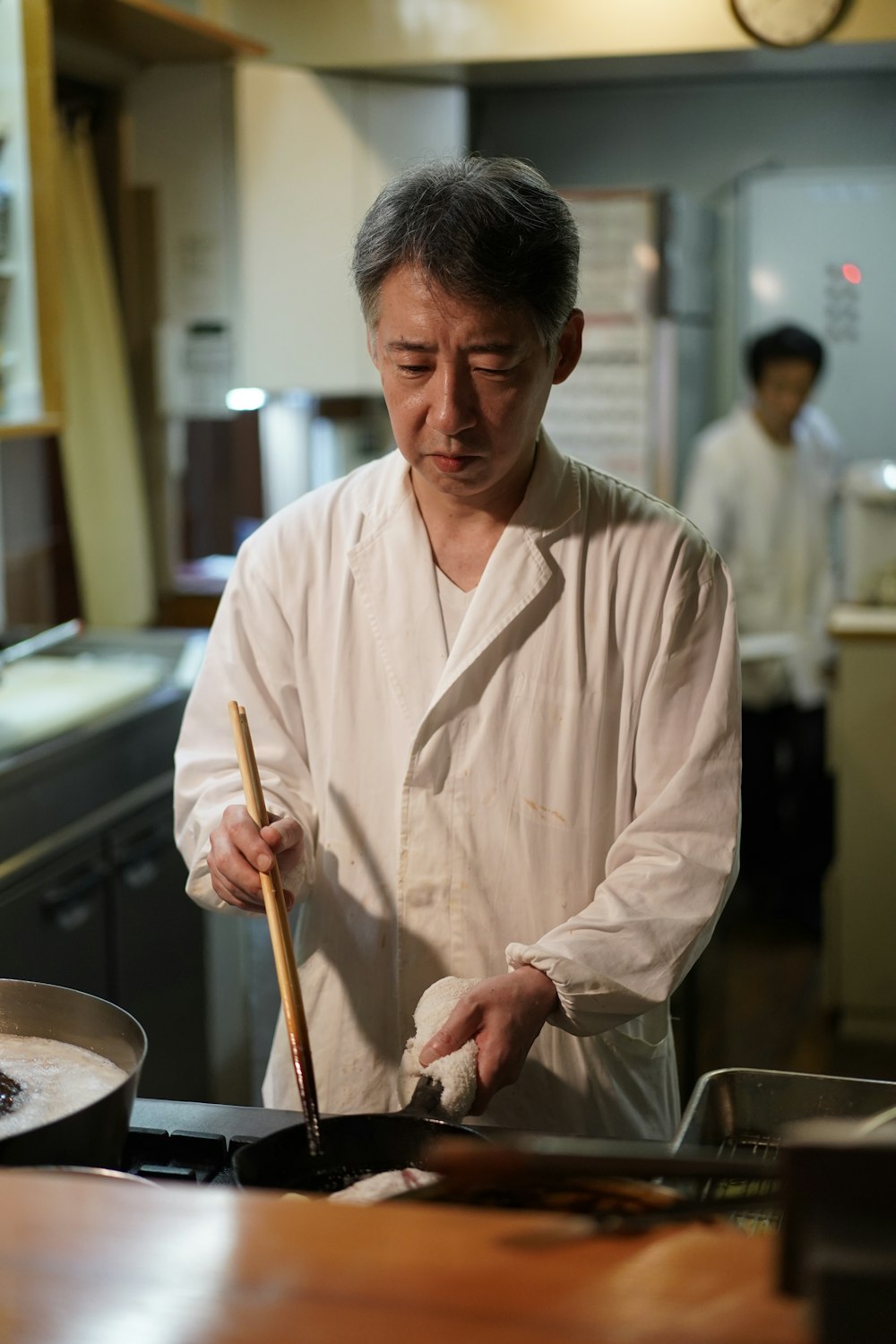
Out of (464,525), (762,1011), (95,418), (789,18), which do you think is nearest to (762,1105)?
(464,525)

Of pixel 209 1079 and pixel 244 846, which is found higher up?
pixel 244 846

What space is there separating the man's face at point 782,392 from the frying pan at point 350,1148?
370 centimetres

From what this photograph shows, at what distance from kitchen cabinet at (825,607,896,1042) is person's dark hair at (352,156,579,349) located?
2379 mm

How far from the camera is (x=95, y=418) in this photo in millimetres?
3748

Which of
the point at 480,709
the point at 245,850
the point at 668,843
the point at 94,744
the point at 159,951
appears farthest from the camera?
the point at 159,951

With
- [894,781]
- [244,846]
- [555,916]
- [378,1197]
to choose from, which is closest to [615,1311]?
[378,1197]

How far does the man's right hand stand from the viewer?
4.15 feet

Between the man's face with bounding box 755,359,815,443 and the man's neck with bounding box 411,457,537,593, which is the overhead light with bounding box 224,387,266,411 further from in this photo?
the man's neck with bounding box 411,457,537,593

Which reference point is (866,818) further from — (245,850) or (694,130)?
(694,130)

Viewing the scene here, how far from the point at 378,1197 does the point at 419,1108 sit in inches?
7.4

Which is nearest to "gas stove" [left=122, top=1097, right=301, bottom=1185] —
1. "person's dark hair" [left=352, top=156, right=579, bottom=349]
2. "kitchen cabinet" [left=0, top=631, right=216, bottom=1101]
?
"person's dark hair" [left=352, top=156, right=579, bottom=349]

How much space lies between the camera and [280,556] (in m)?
1.58

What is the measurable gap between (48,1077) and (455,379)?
0.70m

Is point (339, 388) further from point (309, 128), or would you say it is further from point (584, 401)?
point (584, 401)
